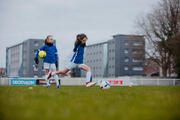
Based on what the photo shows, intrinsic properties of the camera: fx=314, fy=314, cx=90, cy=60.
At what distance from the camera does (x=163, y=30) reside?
41750 millimetres

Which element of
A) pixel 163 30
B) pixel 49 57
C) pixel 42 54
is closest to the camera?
pixel 42 54

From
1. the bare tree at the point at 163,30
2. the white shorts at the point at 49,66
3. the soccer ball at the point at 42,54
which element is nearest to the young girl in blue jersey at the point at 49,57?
the white shorts at the point at 49,66

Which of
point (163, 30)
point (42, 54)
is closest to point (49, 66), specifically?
point (42, 54)

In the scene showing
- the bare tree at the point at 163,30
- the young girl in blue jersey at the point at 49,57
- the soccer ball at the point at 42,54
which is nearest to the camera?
the soccer ball at the point at 42,54

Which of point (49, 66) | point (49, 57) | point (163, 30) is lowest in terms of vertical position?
point (49, 66)

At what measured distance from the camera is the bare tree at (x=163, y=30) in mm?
40969

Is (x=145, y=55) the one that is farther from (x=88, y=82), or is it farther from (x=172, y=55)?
(x=88, y=82)

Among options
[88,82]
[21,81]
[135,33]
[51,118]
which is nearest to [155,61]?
[135,33]

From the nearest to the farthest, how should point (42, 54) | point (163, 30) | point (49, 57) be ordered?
1. point (42, 54)
2. point (49, 57)
3. point (163, 30)

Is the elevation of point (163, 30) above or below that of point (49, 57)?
above

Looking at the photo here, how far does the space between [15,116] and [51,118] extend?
0.43m

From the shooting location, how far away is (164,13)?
4178cm

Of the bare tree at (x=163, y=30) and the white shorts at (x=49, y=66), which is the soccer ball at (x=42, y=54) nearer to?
the white shorts at (x=49, y=66)

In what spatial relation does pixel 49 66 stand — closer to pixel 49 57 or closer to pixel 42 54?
pixel 49 57
